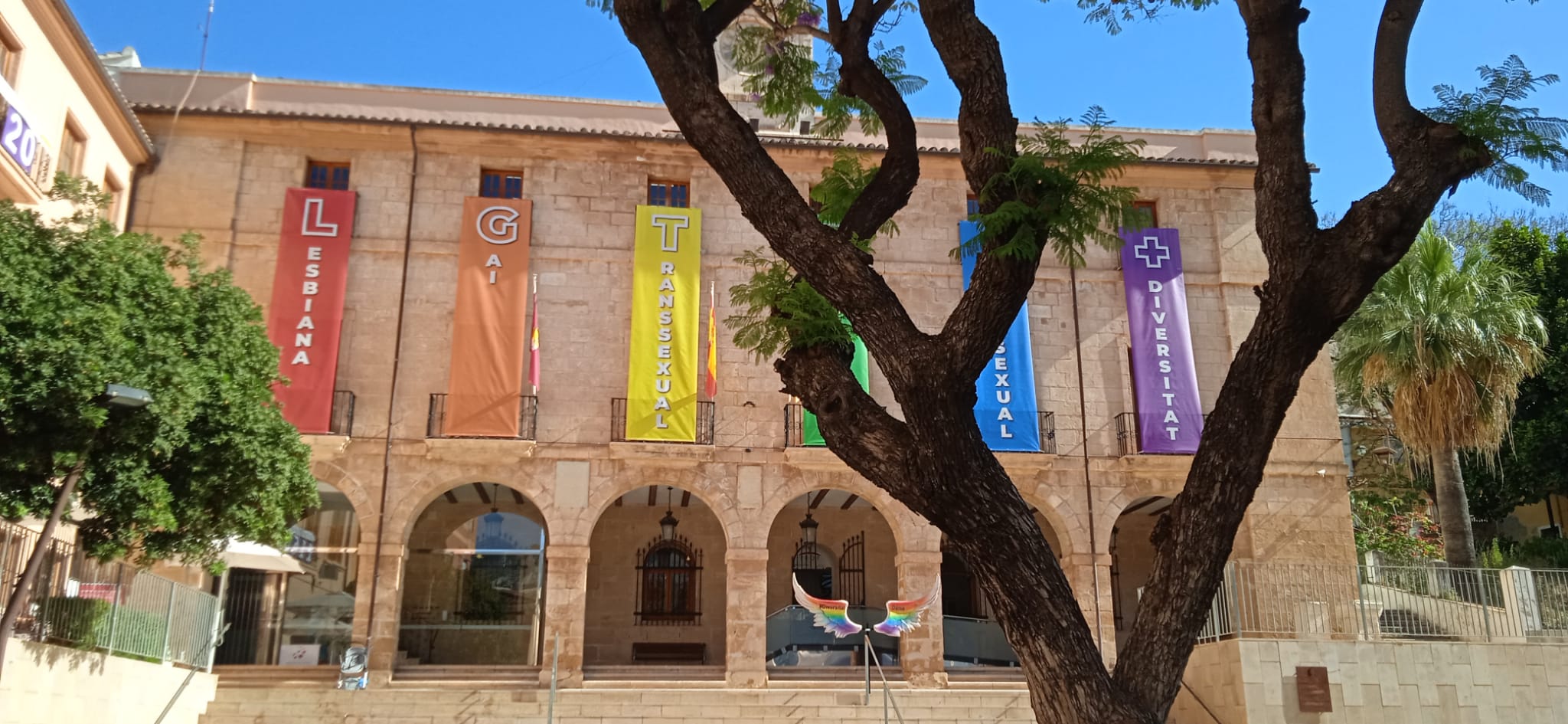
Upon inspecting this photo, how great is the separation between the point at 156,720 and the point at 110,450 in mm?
4329

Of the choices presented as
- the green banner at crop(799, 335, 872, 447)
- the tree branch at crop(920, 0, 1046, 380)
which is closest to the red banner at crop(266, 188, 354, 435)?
the green banner at crop(799, 335, 872, 447)

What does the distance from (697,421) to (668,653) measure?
16.9ft

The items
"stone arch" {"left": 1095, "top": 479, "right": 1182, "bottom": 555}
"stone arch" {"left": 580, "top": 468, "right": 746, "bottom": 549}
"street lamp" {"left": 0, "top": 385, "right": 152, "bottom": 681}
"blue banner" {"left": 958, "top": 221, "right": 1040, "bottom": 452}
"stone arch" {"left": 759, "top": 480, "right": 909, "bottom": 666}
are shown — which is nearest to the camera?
"street lamp" {"left": 0, "top": 385, "right": 152, "bottom": 681}

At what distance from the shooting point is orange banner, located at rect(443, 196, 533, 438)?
19.2 m

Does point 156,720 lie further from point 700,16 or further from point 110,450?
point 700,16

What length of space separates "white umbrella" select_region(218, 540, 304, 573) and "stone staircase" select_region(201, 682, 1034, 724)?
1708 mm

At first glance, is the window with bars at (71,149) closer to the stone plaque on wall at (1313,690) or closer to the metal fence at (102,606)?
the metal fence at (102,606)

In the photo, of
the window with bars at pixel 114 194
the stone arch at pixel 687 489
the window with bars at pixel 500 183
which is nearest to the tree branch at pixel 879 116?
the stone arch at pixel 687 489

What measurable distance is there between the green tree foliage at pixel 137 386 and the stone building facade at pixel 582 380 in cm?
512

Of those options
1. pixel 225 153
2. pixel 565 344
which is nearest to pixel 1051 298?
pixel 565 344

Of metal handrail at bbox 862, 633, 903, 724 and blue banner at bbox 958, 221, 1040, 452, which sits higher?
blue banner at bbox 958, 221, 1040, 452

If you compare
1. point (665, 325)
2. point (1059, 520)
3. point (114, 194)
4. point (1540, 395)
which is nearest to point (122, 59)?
point (114, 194)

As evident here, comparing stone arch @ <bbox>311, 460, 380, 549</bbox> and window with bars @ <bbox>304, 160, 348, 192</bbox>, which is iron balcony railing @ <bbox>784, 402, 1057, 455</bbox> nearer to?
stone arch @ <bbox>311, 460, 380, 549</bbox>

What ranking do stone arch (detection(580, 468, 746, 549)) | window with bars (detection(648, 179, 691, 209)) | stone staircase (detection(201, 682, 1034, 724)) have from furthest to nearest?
window with bars (detection(648, 179, 691, 209))
stone arch (detection(580, 468, 746, 549))
stone staircase (detection(201, 682, 1034, 724))
